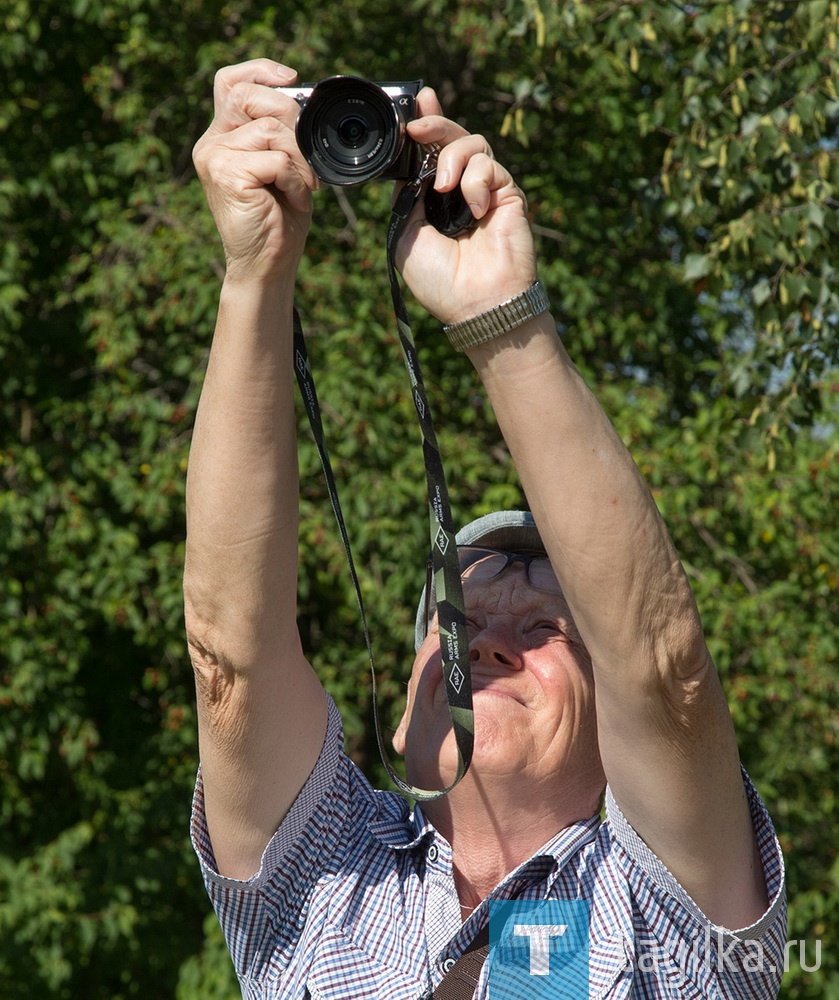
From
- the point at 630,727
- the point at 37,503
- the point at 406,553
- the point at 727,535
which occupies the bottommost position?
the point at 727,535

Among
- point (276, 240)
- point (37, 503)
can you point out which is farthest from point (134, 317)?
point (276, 240)

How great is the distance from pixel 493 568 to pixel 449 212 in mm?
667

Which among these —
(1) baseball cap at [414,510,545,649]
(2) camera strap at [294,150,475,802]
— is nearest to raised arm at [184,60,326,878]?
(2) camera strap at [294,150,475,802]

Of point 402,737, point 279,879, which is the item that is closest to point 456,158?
point 402,737

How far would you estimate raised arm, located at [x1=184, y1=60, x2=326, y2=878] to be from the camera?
162 cm

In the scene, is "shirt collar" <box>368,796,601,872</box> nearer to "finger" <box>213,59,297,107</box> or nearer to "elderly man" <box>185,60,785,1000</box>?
"elderly man" <box>185,60,785,1000</box>

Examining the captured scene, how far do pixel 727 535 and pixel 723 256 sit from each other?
70.1 inches

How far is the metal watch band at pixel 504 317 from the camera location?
1.44 meters

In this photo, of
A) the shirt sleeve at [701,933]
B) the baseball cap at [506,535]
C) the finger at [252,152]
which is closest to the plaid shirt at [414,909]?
the shirt sleeve at [701,933]

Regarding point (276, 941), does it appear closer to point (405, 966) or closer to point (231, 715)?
point (405, 966)

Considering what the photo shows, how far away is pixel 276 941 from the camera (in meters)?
1.78

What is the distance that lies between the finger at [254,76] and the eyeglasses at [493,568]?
760 millimetres

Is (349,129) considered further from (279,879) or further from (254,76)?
(279,879)

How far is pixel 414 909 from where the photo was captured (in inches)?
70.6
